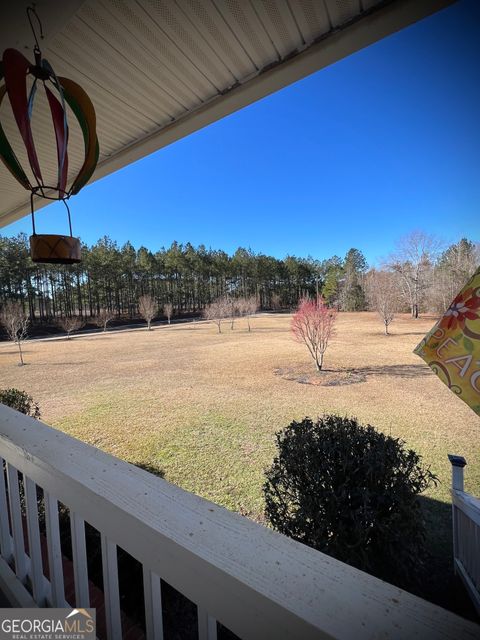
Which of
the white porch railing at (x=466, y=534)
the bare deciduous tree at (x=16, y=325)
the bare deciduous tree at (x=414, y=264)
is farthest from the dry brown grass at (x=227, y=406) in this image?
the bare deciduous tree at (x=414, y=264)

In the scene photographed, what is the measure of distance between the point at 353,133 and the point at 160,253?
27774mm

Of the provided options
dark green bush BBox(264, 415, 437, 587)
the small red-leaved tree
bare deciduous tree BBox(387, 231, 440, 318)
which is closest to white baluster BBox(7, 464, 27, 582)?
dark green bush BBox(264, 415, 437, 587)

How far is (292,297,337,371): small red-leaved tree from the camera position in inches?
325

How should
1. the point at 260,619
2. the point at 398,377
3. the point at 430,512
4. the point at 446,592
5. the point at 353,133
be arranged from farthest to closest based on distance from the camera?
the point at 398,377, the point at 353,133, the point at 430,512, the point at 446,592, the point at 260,619

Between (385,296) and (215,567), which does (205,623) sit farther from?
(385,296)

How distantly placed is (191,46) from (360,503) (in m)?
2.30

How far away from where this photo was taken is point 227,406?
5352 mm

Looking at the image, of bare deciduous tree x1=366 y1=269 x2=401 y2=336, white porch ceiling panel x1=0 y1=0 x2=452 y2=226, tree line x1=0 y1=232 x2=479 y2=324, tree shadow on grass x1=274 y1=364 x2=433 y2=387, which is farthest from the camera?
tree line x1=0 y1=232 x2=479 y2=324

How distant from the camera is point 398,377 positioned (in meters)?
7.05

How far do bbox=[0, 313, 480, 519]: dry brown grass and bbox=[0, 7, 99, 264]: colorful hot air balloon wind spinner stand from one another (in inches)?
103

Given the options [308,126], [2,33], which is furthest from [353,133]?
[2,33]

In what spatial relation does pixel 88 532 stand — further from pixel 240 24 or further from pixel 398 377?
pixel 398 377

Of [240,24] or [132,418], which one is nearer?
[240,24]

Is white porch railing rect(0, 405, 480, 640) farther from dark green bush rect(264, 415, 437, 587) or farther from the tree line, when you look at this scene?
the tree line
